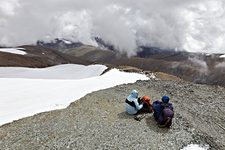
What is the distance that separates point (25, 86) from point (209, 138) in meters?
27.9

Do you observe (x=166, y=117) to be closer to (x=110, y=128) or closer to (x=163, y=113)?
(x=163, y=113)

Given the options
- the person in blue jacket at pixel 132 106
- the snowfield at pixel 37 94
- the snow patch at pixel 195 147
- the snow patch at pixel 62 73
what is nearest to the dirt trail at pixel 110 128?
the snow patch at pixel 195 147

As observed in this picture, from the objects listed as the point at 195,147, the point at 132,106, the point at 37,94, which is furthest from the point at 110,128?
the point at 37,94

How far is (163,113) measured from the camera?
21.1 meters

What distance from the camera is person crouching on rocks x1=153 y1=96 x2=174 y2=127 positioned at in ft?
68.6

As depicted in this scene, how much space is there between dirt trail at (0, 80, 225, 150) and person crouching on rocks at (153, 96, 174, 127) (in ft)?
1.38

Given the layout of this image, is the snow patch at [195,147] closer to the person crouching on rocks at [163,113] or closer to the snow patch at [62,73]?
the person crouching on rocks at [163,113]

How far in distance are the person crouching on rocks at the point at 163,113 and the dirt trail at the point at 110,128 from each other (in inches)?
16.6

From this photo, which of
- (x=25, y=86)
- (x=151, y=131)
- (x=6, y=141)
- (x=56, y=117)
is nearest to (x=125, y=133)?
(x=151, y=131)

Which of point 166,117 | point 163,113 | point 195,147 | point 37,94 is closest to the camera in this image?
point 195,147

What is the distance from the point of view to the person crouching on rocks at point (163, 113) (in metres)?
20.9

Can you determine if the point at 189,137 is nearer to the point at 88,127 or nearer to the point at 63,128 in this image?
the point at 88,127

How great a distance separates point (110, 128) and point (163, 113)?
3264mm

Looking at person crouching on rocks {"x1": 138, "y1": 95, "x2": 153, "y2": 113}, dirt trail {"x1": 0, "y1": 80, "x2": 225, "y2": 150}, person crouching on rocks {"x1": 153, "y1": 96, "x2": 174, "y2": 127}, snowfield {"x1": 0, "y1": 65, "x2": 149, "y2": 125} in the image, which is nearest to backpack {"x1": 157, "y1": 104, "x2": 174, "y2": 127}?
person crouching on rocks {"x1": 153, "y1": 96, "x2": 174, "y2": 127}
